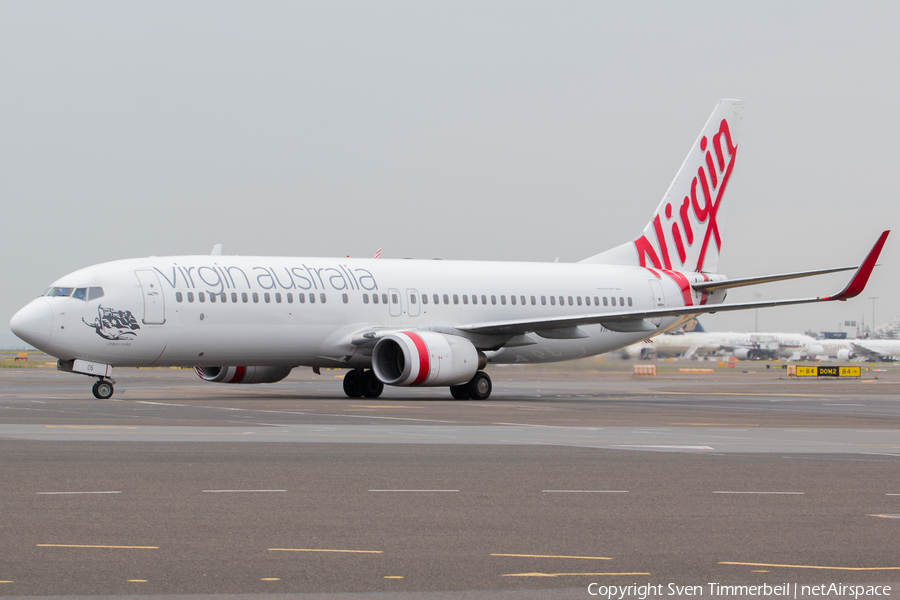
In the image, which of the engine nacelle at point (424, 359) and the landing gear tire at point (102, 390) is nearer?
the landing gear tire at point (102, 390)

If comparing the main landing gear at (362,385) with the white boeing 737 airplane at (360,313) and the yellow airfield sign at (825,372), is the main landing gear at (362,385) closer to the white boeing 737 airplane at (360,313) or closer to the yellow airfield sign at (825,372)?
the white boeing 737 airplane at (360,313)

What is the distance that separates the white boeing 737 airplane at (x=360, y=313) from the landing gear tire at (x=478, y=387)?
0.05 metres

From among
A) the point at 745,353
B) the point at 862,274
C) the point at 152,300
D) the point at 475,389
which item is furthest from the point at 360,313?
the point at 745,353

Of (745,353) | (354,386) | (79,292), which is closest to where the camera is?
(79,292)

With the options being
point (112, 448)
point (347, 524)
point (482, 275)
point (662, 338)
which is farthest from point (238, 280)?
point (662, 338)

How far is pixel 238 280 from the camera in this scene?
31.1 metres

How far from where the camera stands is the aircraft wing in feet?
102

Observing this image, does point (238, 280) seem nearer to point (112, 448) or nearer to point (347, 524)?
point (112, 448)

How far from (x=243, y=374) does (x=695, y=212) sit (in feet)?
60.5

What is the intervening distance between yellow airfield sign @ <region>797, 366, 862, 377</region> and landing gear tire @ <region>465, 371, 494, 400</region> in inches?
1417

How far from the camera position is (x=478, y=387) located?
32.9m

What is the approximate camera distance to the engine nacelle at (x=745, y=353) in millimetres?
125500

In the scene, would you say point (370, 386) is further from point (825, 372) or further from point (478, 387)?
point (825, 372)

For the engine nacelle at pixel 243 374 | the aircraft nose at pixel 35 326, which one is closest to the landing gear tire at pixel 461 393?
the engine nacelle at pixel 243 374
